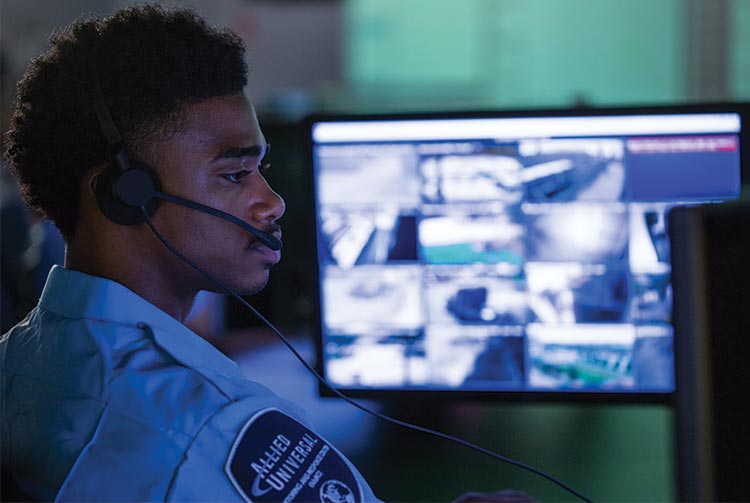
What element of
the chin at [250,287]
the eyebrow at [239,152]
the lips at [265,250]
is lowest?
the chin at [250,287]

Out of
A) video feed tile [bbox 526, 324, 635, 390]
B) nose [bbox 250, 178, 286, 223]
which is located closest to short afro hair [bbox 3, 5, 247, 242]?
nose [bbox 250, 178, 286, 223]

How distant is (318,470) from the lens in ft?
2.40

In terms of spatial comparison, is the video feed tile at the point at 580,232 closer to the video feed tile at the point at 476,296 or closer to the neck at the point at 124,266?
the video feed tile at the point at 476,296

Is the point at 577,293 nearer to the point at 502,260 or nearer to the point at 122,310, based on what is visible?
the point at 502,260

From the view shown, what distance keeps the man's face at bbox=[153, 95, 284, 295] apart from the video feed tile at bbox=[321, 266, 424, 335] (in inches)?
10.9

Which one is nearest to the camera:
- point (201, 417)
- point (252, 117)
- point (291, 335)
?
point (201, 417)

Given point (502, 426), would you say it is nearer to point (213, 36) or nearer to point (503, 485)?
point (503, 485)

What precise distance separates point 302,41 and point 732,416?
5.21 metres

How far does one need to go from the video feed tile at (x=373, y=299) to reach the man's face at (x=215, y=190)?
0.28 m

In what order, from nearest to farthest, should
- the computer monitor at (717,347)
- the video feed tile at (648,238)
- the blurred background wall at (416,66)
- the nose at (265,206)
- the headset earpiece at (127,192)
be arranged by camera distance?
1. the computer monitor at (717,347)
2. the headset earpiece at (127,192)
3. the nose at (265,206)
4. the video feed tile at (648,238)
5. the blurred background wall at (416,66)

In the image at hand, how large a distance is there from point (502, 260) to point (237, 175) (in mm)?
400

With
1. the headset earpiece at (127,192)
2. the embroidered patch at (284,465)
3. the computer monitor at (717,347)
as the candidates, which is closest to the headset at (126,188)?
the headset earpiece at (127,192)

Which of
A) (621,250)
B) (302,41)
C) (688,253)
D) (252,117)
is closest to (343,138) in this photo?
(252,117)

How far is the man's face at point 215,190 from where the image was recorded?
0.86m
